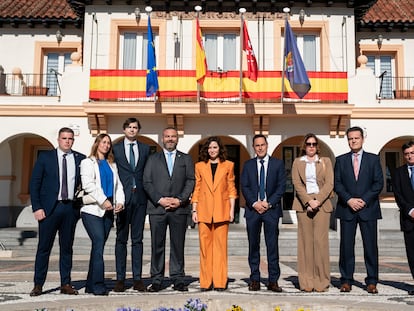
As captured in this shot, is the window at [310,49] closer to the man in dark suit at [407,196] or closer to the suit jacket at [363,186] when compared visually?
the man in dark suit at [407,196]

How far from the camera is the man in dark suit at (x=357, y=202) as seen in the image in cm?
645

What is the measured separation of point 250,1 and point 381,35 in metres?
5.57

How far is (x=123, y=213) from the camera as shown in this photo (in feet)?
20.6

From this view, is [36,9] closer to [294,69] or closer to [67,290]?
[294,69]

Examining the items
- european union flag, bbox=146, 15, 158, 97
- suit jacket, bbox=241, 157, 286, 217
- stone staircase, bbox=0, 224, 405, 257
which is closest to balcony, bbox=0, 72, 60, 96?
european union flag, bbox=146, 15, 158, 97

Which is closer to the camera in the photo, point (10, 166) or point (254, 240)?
point (254, 240)

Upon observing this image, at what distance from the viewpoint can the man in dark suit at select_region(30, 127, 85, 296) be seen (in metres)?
5.95

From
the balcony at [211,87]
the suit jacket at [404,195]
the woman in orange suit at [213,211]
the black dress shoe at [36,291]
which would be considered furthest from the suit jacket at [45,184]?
the balcony at [211,87]

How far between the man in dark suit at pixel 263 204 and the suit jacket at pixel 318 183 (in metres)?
0.22

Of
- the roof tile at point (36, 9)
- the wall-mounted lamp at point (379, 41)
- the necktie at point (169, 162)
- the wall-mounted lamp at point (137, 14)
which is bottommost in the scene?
the necktie at point (169, 162)

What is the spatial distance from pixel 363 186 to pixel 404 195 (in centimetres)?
69

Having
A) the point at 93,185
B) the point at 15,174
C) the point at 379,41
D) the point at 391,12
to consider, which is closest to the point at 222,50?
the point at 379,41

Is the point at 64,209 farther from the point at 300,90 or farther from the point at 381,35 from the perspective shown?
the point at 381,35

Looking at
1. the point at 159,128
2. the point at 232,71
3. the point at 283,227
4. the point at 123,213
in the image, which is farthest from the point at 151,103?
the point at 123,213
